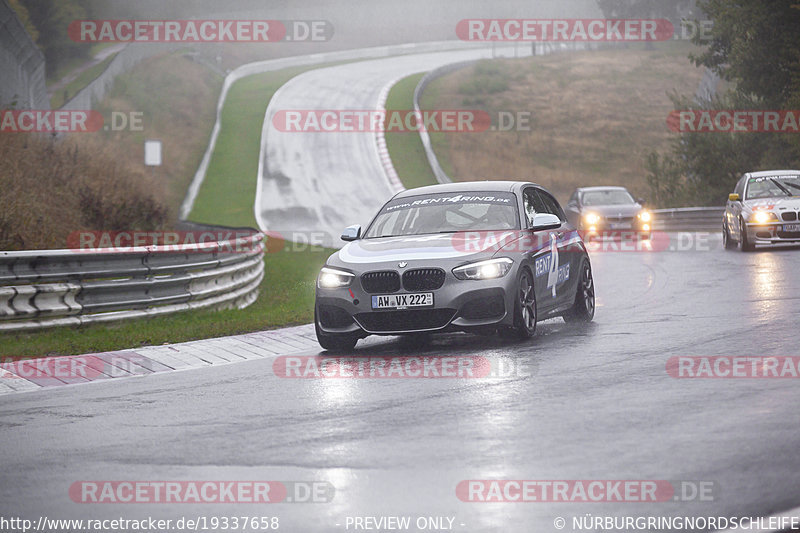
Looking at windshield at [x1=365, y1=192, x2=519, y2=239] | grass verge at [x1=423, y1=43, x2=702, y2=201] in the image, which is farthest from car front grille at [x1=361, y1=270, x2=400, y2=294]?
grass verge at [x1=423, y1=43, x2=702, y2=201]

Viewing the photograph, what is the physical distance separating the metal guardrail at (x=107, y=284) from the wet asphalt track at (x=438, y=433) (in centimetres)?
339

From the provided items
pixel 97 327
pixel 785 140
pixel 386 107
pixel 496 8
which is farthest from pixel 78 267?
pixel 496 8

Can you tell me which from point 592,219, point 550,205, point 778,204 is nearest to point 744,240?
point 778,204

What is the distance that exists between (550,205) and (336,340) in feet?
11.9

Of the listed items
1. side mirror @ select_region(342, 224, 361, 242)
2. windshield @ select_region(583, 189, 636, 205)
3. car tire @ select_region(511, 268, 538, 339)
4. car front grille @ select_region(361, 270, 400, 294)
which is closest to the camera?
car front grille @ select_region(361, 270, 400, 294)

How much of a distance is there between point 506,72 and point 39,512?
7452 cm

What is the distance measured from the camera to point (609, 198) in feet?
102

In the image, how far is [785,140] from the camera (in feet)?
130

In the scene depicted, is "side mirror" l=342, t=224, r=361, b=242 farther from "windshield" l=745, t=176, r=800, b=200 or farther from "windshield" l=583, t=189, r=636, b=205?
"windshield" l=583, t=189, r=636, b=205

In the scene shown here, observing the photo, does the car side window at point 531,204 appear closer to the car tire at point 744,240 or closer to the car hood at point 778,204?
the car hood at point 778,204

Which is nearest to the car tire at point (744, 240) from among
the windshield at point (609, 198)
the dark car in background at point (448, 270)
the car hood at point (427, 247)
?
the windshield at point (609, 198)

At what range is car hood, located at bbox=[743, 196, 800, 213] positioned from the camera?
22266 mm

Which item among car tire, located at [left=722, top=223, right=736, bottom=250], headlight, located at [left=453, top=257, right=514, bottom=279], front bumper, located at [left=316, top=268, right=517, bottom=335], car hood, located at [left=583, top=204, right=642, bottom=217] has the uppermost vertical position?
headlight, located at [left=453, top=257, right=514, bottom=279]

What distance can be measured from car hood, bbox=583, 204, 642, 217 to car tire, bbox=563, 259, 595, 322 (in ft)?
56.1
